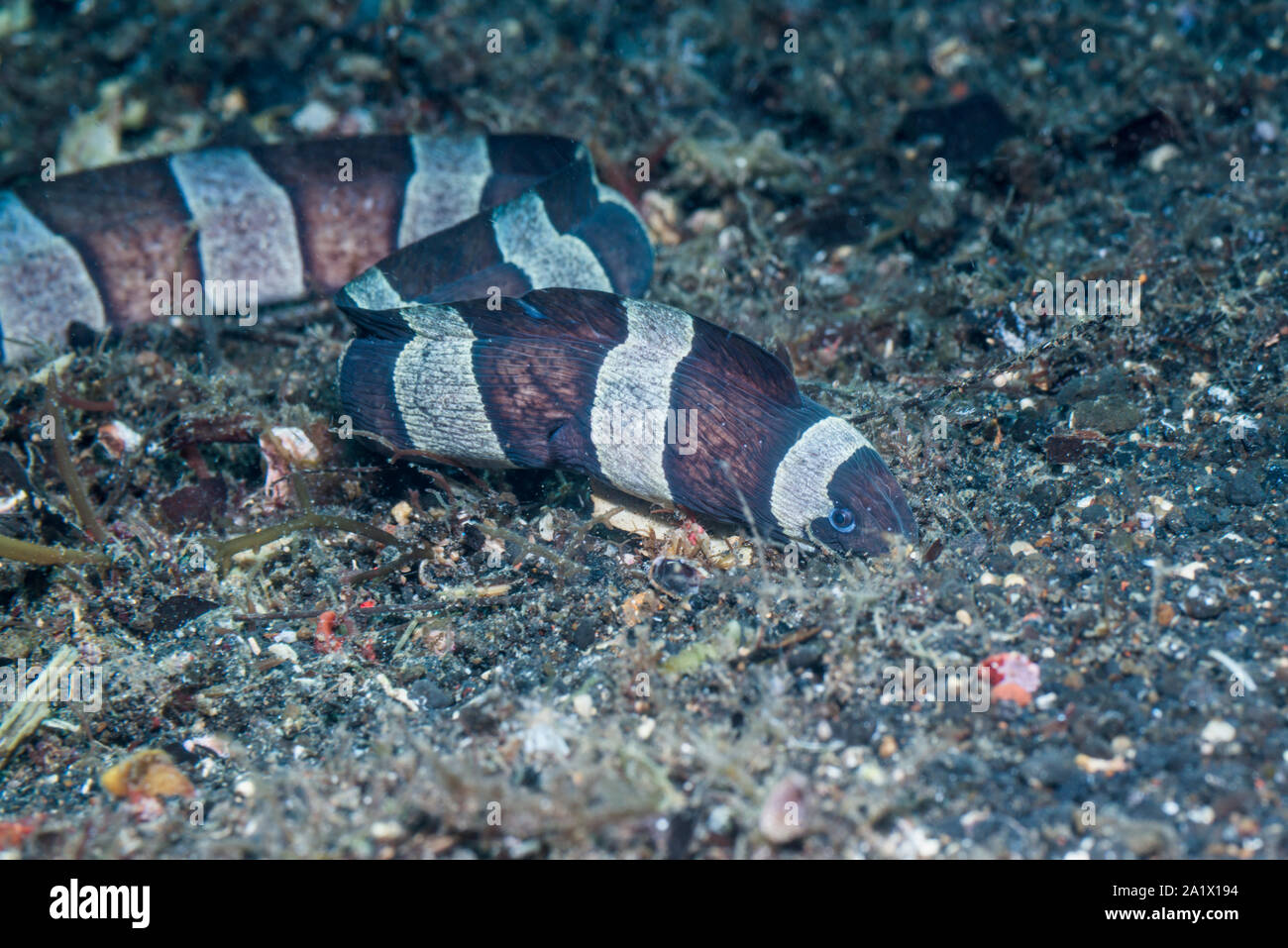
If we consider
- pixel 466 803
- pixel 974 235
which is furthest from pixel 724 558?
pixel 974 235

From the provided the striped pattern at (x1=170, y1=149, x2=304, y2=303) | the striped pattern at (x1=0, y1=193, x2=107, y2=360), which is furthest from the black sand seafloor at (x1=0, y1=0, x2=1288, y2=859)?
the striped pattern at (x1=170, y1=149, x2=304, y2=303)

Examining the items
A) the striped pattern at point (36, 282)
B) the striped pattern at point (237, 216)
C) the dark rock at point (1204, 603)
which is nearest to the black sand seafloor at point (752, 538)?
the dark rock at point (1204, 603)

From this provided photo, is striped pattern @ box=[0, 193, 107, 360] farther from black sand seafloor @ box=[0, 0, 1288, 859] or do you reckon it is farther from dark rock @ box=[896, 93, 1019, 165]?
dark rock @ box=[896, 93, 1019, 165]

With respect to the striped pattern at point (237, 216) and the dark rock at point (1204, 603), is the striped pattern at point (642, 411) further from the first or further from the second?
A: the striped pattern at point (237, 216)

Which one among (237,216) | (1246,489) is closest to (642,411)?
(1246,489)

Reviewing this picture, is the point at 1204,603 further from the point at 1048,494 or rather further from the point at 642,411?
the point at 642,411
